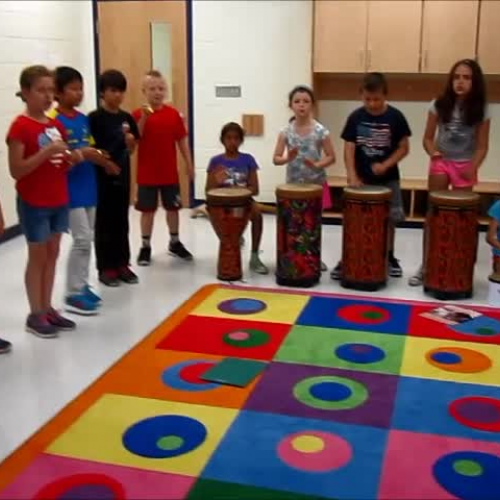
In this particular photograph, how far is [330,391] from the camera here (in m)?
3.02

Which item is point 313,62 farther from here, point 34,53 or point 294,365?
point 294,365

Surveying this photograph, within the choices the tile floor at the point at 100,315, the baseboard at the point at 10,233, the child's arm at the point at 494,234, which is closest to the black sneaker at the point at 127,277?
the tile floor at the point at 100,315

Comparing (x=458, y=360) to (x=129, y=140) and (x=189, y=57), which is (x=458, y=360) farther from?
(x=189, y=57)

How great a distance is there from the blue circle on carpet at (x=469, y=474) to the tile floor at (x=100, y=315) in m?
1.45

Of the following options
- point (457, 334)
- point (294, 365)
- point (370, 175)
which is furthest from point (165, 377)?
point (370, 175)

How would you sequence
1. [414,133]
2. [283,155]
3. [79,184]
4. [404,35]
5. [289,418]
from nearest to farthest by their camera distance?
[289,418], [79,184], [283,155], [404,35], [414,133]

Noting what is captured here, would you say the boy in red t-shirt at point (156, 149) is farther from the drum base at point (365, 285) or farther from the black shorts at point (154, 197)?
the drum base at point (365, 285)

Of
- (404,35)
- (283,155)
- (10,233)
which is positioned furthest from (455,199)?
(10,233)

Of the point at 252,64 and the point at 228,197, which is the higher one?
the point at 252,64

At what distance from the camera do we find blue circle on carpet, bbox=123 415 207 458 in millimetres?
2554

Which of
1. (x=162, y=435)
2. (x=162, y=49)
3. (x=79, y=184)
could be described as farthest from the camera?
(x=162, y=49)

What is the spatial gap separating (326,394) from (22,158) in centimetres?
166

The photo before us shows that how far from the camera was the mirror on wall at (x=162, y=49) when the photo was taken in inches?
265

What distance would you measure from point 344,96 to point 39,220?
12.0 ft
